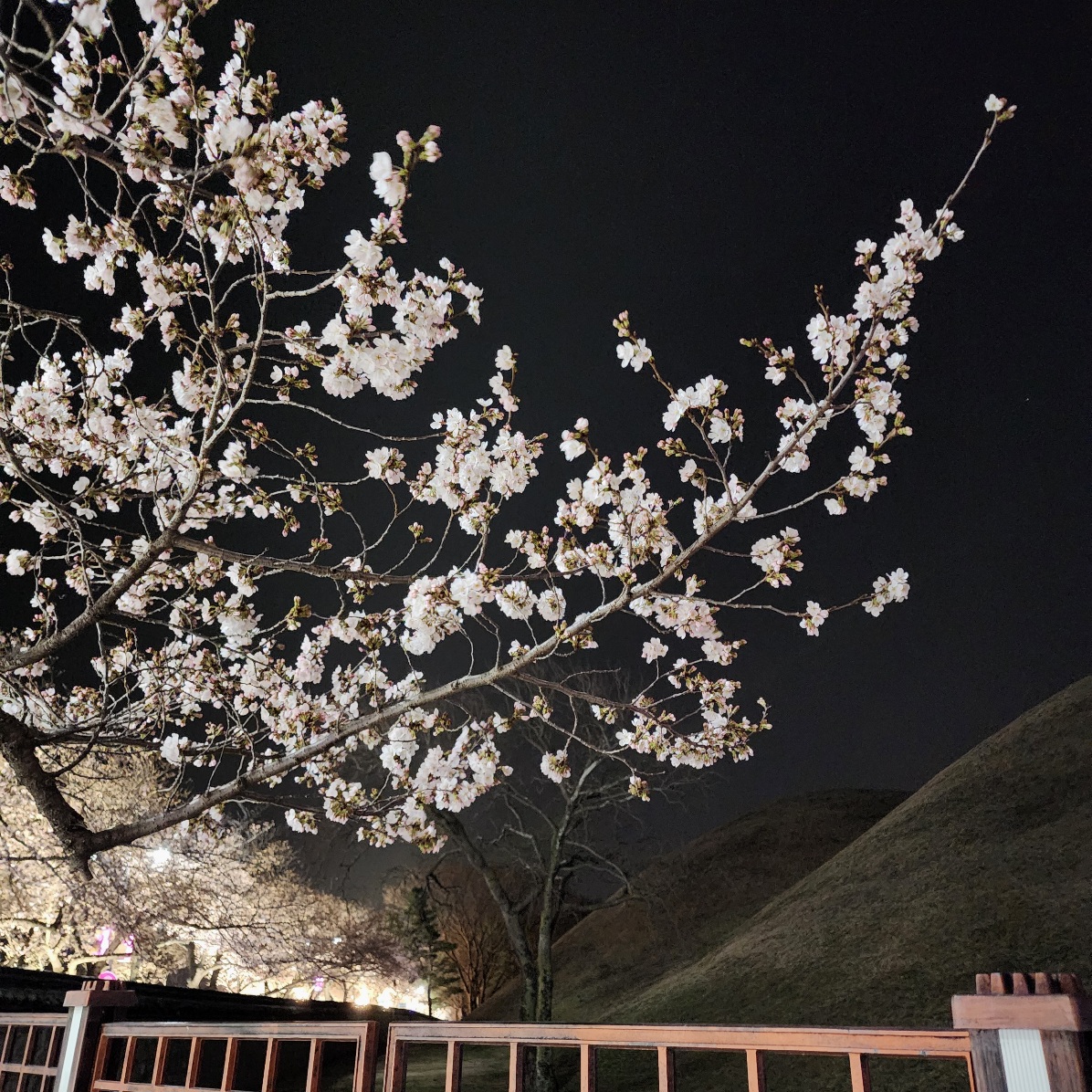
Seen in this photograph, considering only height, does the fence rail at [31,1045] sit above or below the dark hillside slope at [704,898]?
below

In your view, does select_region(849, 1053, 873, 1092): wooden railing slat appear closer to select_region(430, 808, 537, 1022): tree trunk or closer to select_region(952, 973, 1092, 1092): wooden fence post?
select_region(952, 973, 1092, 1092): wooden fence post

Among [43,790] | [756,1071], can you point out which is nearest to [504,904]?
[43,790]

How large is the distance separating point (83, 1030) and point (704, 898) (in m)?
28.9

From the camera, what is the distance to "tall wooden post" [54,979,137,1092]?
178 inches

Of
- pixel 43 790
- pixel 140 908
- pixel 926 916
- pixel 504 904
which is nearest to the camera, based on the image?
pixel 43 790

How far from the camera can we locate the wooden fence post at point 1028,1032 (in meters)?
2.01

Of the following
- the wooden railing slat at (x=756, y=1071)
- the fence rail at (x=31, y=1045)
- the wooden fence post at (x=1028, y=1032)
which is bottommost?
the fence rail at (x=31, y=1045)

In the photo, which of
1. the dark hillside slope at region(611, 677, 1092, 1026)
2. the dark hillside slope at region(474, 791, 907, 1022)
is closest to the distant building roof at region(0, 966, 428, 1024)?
the dark hillside slope at region(611, 677, 1092, 1026)

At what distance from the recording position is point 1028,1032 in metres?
2.08

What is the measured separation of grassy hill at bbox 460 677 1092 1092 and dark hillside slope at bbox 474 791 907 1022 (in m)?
1.41

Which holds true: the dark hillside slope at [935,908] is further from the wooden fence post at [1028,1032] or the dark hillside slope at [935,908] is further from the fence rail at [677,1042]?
the wooden fence post at [1028,1032]

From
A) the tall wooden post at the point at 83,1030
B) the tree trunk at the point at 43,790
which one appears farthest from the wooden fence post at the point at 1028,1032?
the tree trunk at the point at 43,790

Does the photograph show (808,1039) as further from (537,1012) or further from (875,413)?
(537,1012)

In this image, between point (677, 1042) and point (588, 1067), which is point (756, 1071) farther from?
point (588, 1067)
